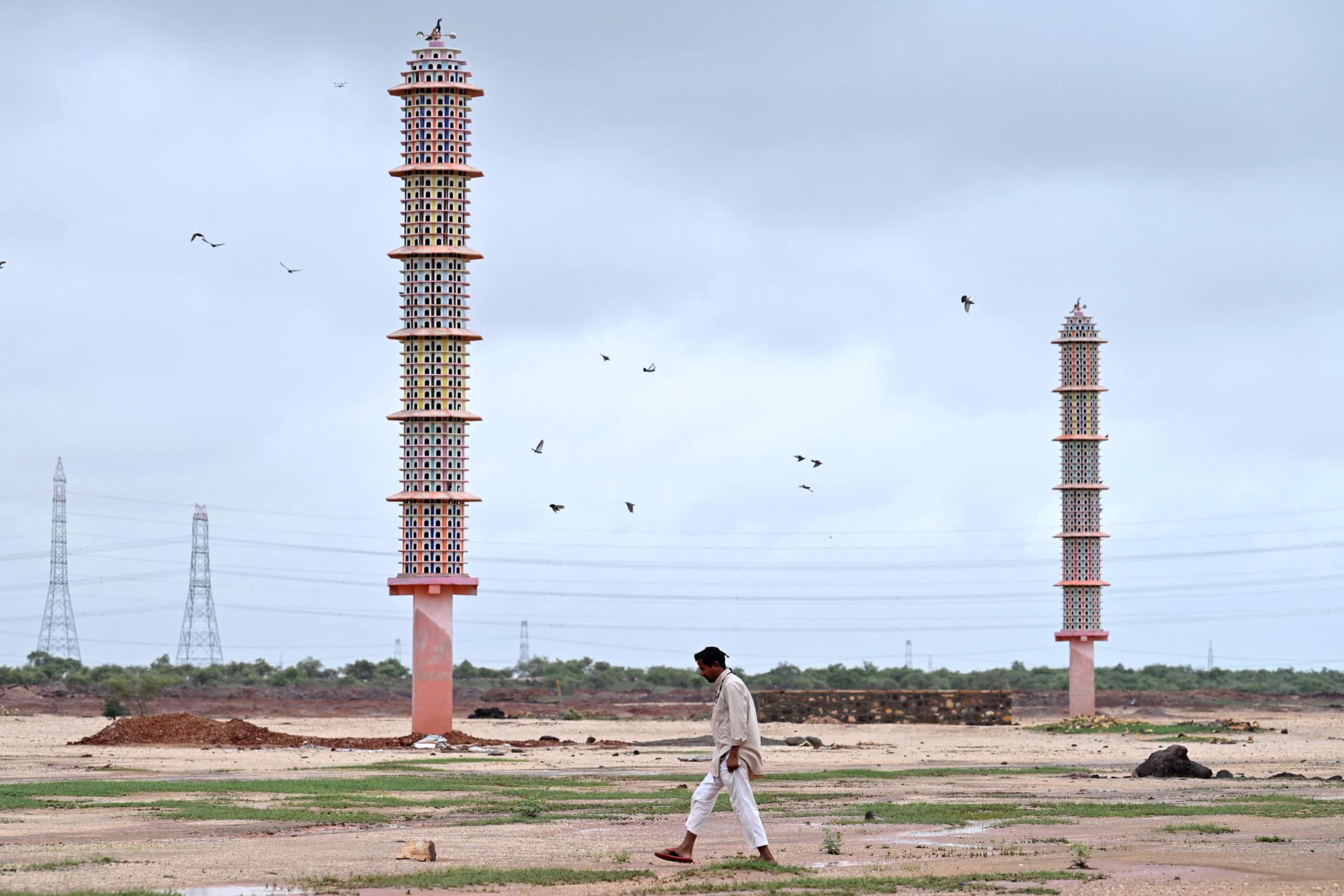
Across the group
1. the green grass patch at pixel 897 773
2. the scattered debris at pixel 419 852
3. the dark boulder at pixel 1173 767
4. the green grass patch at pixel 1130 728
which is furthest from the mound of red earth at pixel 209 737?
the scattered debris at pixel 419 852

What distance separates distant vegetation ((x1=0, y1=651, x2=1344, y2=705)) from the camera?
84.1m

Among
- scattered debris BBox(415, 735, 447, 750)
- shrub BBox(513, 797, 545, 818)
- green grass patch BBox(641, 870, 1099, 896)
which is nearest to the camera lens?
green grass patch BBox(641, 870, 1099, 896)

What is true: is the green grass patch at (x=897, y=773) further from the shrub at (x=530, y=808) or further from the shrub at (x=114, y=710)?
the shrub at (x=114, y=710)

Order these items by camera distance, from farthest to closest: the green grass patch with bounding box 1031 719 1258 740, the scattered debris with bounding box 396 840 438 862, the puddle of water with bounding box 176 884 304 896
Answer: the green grass patch with bounding box 1031 719 1258 740, the scattered debris with bounding box 396 840 438 862, the puddle of water with bounding box 176 884 304 896

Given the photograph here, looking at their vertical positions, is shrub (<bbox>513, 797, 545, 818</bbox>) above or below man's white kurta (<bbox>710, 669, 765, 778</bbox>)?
below

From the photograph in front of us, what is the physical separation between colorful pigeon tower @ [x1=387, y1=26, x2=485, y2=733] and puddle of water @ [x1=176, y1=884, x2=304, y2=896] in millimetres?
29240

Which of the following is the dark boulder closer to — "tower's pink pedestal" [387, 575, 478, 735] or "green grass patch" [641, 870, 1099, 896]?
"green grass patch" [641, 870, 1099, 896]

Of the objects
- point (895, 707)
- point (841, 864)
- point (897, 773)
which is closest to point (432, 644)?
point (897, 773)

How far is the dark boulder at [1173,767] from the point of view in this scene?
30594mm

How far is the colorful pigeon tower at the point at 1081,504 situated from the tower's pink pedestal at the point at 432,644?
23268 millimetres

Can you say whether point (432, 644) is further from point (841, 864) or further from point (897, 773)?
point (841, 864)

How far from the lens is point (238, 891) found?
1533cm

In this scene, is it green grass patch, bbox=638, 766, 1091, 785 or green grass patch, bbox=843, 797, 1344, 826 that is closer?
green grass patch, bbox=843, 797, 1344, 826

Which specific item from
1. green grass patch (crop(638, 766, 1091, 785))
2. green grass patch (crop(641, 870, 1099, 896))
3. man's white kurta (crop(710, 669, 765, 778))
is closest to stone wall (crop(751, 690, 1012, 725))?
green grass patch (crop(638, 766, 1091, 785))
